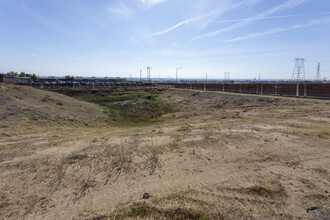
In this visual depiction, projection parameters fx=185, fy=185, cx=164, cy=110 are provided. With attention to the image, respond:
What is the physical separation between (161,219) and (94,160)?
4685 millimetres

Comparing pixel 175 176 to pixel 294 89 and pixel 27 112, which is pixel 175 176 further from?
pixel 294 89

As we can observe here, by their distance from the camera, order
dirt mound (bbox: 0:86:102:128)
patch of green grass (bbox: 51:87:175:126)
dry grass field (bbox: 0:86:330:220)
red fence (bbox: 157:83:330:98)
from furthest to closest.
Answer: red fence (bbox: 157:83:330:98) → patch of green grass (bbox: 51:87:175:126) → dirt mound (bbox: 0:86:102:128) → dry grass field (bbox: 0:86:330:220)

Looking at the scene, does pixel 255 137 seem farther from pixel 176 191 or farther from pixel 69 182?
pixel 69 182

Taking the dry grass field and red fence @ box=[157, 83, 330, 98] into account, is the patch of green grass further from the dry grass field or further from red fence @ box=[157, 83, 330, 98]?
red fence @ box=[157, 83, 330, 98]

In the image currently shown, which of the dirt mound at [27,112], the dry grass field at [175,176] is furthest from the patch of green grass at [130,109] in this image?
the dry grass field at [175,176]

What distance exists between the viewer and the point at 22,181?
6723mm

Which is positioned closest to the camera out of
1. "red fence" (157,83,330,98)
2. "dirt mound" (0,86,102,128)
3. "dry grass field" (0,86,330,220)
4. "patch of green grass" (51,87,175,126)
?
"dry grass field" (0,86,330,220)

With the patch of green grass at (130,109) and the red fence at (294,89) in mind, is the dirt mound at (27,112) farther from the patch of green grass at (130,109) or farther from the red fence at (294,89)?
the red fence at (294,89)

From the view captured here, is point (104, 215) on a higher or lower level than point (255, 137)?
lower

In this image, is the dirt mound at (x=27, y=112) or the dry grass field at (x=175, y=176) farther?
the dirt mound at (x=27, y=112)

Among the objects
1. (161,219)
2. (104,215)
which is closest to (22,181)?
(104,215)

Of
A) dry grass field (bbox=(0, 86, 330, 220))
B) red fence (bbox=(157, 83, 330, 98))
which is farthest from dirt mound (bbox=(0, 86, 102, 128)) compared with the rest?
red fence (bbox=(157, 83, 330, 98))

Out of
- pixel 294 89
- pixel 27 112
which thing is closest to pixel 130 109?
pixel 27 112

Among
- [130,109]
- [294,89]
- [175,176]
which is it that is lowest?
[130,109]
